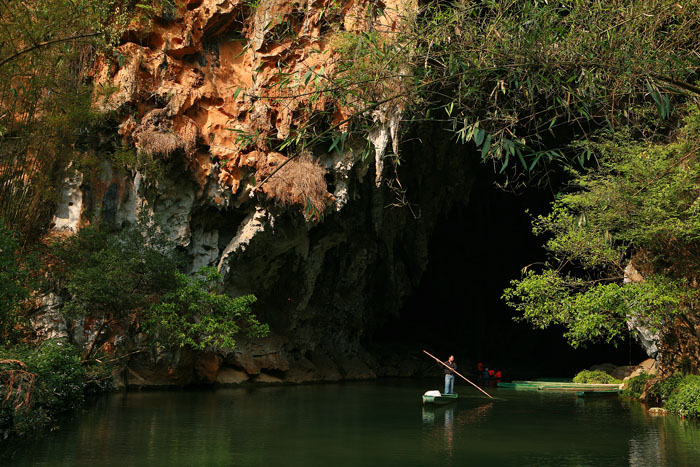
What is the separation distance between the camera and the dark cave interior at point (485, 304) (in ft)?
128

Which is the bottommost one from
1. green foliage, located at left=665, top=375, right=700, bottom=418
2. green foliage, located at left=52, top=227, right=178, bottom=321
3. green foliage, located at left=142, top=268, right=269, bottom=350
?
green foliage, located at left=665, top=375, right=700, bottom=418

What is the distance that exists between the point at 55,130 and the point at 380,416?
538 inches

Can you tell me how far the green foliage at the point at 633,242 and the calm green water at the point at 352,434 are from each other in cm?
274

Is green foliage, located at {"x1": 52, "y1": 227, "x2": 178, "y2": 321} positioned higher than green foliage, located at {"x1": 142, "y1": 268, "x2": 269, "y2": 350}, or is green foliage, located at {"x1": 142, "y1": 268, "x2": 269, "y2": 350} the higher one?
green foliage, located at {"x1": 52, "y1": 227, "x2": 178, "y2": 321}

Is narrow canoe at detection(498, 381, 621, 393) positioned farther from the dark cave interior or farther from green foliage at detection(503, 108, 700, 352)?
the dark cave interior

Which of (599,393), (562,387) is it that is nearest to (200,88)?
(562,387)

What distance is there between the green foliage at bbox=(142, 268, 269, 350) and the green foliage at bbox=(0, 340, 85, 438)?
136 inches

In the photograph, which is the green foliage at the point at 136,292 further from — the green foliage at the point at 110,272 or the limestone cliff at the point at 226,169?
the limestone cliff at the point at 226,169

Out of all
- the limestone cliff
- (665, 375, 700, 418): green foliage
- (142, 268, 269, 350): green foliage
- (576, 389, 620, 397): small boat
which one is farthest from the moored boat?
(142, 268, 269, 350): green foliage

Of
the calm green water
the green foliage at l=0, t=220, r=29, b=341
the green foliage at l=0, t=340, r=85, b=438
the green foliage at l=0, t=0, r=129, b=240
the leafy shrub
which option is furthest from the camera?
the leafy shrub

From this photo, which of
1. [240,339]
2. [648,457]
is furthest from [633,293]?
[240,339]

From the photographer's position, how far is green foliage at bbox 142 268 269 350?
67.2 ft

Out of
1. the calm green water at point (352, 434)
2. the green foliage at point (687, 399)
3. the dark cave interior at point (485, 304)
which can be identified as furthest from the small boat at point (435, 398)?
the dark cave interior at point (485, 304)

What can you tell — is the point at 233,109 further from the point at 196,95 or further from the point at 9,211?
the point at 9,211
